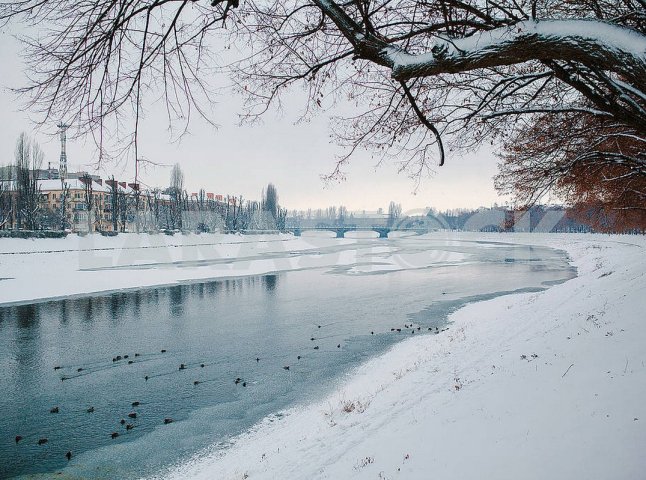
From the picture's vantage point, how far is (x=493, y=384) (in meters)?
6.69

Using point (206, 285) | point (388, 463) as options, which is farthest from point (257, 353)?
point (206, 285)

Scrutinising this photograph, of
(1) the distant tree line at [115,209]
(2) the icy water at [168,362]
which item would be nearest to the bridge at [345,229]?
(1) the distant tree line at [115,209]

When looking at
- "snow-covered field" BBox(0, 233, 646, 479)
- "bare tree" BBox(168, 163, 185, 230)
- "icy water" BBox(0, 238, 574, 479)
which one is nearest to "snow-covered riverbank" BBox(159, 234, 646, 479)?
"snow-covered field" BBox(0, 233, 646, 479)

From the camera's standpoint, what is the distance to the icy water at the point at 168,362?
25.0ft

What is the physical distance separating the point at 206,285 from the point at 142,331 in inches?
496

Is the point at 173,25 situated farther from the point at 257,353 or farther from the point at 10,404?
the point at 257,353

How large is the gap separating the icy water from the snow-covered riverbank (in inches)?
45.8

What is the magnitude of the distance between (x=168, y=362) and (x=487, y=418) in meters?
9.38

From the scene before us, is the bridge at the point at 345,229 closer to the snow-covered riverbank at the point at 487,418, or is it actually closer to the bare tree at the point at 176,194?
the bare tree at the point at 176,194

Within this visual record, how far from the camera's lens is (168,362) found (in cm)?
1212

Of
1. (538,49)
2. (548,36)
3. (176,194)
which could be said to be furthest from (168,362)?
(176,194)

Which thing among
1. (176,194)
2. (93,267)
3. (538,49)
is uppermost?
(176,194)

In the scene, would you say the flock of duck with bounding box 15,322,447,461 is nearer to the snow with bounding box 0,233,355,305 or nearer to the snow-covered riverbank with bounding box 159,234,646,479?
the snow-covered riverbank with bounding box 159,234,646,479

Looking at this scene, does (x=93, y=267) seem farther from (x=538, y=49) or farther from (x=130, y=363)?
(x=538, y=49)
